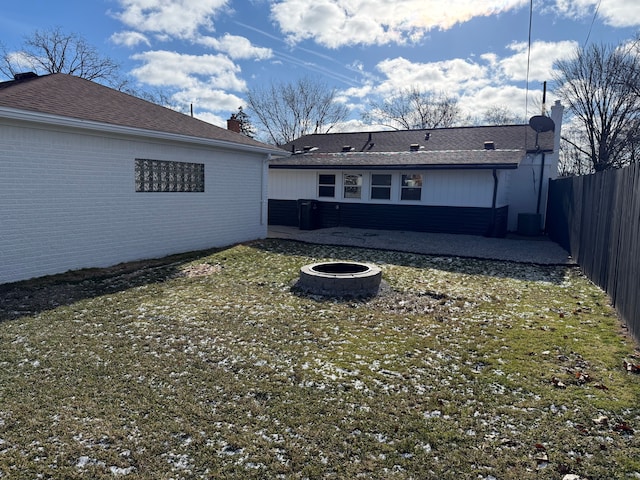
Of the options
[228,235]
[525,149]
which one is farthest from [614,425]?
[525,149]

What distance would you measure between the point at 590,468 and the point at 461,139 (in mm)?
15074

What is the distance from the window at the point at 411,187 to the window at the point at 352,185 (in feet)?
5.31

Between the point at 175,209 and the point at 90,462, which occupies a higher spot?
the point at 175,209

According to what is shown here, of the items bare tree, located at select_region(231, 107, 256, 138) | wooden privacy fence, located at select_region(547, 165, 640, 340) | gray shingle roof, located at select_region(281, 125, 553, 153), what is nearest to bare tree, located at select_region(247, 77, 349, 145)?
bare tree, located at select_region(231, 107, 256, 138)

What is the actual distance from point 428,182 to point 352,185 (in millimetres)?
2813

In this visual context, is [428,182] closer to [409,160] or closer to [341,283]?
[409,160]

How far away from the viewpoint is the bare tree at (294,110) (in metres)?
34.8

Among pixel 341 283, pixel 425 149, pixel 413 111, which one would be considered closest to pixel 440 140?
pixel 425 149

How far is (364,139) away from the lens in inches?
722

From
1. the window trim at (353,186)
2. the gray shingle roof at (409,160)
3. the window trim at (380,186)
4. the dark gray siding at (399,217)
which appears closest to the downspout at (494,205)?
the dark gray siding at (399,217)

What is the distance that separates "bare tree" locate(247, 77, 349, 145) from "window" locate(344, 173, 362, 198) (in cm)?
2096

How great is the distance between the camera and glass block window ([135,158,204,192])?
881 cm

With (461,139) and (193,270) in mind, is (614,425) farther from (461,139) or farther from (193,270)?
(461,139)

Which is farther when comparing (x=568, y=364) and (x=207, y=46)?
(x=207, y=46)
